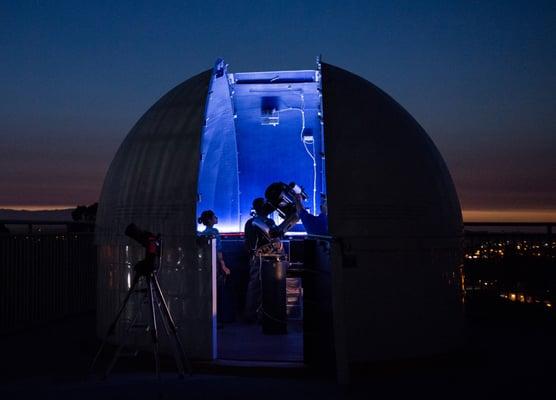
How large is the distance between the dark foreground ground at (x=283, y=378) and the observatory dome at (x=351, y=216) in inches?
13.7

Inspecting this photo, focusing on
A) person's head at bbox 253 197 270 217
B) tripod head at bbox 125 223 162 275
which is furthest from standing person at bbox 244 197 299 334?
tripod head at bbox 125 223 162 275

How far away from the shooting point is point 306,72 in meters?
10.6

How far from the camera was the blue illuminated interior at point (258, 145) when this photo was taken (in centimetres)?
1129

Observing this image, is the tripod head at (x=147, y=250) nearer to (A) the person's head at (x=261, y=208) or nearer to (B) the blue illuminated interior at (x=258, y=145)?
(A) the person's head at (x=261, y=208)

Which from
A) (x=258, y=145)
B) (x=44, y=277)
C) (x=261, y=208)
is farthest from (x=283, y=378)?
(x=258, y=145)

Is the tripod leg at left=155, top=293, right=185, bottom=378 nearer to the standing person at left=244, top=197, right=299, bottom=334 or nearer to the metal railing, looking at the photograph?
the standing person at left=244, top=197, right=299, bottom=334

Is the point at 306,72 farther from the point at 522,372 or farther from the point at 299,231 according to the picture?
the point at 522,372

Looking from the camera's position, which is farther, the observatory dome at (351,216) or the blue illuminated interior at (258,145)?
the blue illuminated interior at (258,145)

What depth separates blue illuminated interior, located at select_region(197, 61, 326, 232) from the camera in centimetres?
1129

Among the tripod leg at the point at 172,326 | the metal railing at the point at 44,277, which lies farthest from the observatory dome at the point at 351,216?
the metal railing at the point at 44,277

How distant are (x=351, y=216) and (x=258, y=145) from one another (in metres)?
5.54

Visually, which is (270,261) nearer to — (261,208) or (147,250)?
(261,208)

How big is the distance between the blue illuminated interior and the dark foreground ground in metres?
4.13

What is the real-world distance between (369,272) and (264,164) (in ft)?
18.6
